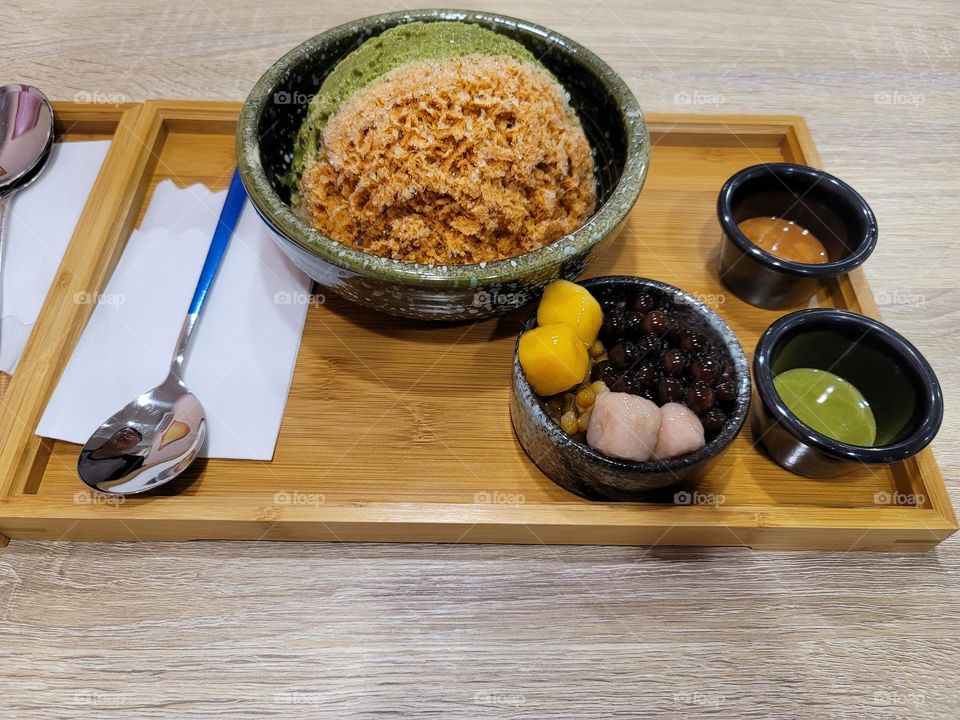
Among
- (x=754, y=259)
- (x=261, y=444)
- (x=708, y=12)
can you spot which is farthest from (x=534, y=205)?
(x=708, y=12)

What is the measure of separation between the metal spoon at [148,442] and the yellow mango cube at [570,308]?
661 millimetres

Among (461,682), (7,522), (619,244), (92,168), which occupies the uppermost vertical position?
(92,168)

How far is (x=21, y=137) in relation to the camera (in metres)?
1.59

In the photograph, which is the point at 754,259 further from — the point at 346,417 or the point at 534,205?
the point at 346,417

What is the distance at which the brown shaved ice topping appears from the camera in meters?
1.22

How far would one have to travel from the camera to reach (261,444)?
47.9 inches

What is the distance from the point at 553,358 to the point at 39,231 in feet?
4.09

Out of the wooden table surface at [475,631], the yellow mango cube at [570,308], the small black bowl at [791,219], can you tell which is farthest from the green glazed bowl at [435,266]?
the wooden table surface at [475,631]

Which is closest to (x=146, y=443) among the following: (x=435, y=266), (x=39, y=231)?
(x=435, y=266)

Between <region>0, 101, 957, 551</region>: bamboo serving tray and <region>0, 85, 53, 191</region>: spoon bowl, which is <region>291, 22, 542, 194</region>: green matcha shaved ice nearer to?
<region>0, 101, 957, 551</region>: bamboo serving tray

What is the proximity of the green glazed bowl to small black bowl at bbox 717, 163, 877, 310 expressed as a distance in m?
0.30

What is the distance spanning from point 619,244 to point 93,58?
1.69 meters

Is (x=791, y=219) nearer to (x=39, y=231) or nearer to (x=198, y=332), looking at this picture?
(x=198, y=332)

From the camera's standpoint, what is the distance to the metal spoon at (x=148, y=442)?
1126 millimetres
